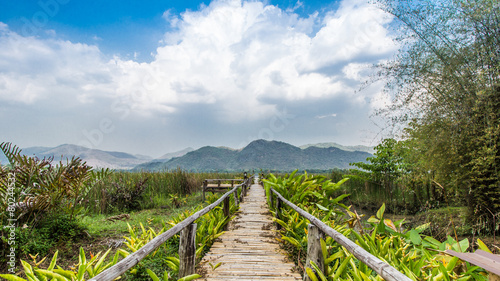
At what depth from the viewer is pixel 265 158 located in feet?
458

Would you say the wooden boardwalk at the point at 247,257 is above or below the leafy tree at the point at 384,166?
below

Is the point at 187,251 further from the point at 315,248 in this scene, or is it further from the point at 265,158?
the point at 265,158

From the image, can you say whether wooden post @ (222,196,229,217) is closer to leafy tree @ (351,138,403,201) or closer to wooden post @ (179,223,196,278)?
wooden post @ (179,223,196,278)

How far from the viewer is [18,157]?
3838 mm

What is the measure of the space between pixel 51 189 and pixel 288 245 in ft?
11.7

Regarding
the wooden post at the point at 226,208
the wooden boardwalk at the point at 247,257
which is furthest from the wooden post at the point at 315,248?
the wooden post at the point at 226,208

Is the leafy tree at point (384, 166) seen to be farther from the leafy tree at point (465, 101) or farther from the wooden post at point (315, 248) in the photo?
the wooden post at point (315, 248)

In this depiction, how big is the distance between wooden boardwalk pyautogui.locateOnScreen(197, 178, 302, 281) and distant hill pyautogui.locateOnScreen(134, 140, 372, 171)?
121 meters

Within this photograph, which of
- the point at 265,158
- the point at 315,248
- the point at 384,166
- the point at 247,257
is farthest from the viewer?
the point at 265,158

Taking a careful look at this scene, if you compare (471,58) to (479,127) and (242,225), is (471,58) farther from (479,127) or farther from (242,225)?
(242,225)

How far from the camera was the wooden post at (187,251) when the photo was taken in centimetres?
238

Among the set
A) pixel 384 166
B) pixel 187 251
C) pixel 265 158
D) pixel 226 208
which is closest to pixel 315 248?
pixel 187 251

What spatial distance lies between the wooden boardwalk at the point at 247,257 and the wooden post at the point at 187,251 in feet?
0.68

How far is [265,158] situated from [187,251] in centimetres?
13791
